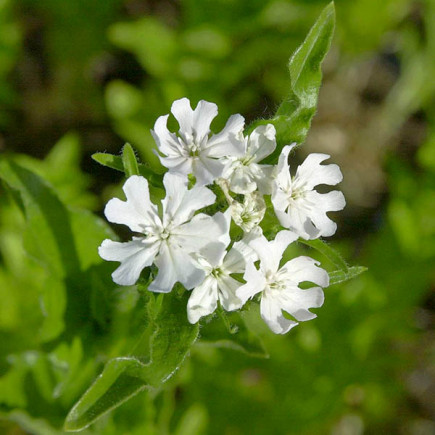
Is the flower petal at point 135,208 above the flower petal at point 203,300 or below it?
above

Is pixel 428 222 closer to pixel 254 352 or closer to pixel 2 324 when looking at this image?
pixel 254 352

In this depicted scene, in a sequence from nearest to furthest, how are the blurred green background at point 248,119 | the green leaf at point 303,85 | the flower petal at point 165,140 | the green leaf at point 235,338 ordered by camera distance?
the flower petal at point 165,140
the green leaf at point 303,85
the green leaf at point 235,338
the blurred green background at point 248,119

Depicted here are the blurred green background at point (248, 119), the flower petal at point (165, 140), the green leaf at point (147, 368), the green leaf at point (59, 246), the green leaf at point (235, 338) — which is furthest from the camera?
the blurred green background at point (248, 119)

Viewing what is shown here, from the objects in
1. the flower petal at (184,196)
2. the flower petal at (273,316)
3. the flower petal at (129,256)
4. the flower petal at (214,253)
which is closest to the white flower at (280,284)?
the flower petal at (273,316)

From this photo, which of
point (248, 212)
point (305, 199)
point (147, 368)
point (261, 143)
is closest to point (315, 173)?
point (305, 199)

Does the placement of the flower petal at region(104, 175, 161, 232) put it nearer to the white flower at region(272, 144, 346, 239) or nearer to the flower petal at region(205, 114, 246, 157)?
the flower petal at region(205, 114, 246, 157)

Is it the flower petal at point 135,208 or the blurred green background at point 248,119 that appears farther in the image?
the blurred green background at point 248,119

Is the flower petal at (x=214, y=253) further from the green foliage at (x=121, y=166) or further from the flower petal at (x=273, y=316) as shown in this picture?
the green foliage at (x=121, y=166)
